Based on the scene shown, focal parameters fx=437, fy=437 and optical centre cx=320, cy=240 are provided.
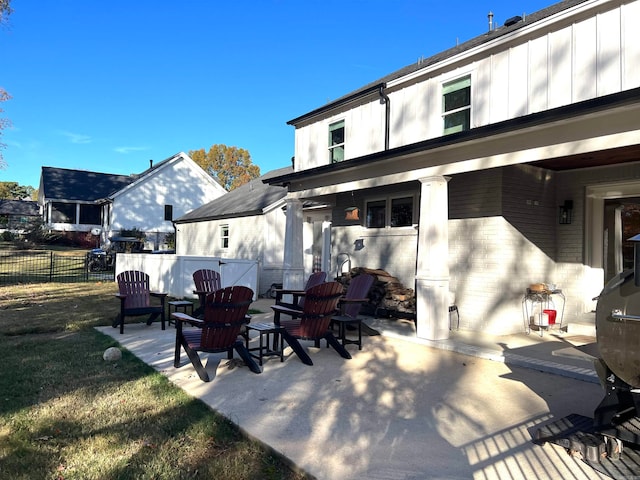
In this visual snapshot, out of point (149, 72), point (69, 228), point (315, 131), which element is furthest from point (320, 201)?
point (69, 228)

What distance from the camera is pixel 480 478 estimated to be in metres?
2.81

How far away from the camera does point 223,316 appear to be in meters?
5.16

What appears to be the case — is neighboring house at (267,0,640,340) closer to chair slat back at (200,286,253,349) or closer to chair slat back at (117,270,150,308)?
chair slat back at (200,286,253,349)

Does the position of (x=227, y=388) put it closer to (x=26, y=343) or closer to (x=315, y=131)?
(x=26, y=343)

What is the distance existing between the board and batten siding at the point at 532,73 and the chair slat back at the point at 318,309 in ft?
13.4

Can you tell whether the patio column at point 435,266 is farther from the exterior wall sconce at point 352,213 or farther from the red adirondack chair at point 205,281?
the red adirondack chair at point 205,281

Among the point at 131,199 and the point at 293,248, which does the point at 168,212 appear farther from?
the point at 293,248

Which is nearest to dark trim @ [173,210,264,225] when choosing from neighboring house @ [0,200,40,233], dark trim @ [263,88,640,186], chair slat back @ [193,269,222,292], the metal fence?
the metal fence

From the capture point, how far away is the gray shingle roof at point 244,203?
51.7ft

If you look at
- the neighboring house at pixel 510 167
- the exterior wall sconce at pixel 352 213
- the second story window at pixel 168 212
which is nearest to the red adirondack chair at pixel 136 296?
the neighboring house at pixel 510 167

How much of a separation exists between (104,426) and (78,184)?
38.6m

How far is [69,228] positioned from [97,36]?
24752mm

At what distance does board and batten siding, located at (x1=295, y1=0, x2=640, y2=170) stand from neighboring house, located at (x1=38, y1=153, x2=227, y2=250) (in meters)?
26.1

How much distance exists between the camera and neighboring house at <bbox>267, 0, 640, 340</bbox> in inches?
236
